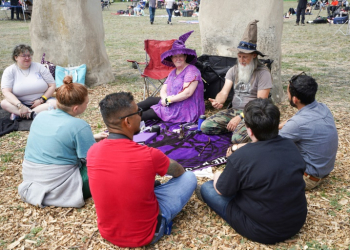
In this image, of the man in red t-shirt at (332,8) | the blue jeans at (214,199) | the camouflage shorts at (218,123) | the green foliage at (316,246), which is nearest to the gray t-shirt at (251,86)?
the camouflage shorts at (218,123)

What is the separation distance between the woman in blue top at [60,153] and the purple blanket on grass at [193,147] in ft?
4.56

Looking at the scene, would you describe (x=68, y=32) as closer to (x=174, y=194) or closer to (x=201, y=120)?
(x=201, y=120)

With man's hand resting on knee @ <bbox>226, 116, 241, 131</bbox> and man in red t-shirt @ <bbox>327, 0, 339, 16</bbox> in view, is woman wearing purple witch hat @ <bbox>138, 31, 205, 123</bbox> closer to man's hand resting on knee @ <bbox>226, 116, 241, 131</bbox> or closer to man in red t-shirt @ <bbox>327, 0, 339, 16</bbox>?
man's hand resting on knee @ <bbox>226, 116, 241, 131</bbox>

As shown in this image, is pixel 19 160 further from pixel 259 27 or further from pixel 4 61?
pixel 4 61

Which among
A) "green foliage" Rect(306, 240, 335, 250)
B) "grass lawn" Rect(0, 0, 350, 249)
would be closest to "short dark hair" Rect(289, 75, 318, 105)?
"grass lawn" Rect(0, 0, 350, 249)

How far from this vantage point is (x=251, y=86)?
5.12 meters

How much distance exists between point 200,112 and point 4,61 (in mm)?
7728

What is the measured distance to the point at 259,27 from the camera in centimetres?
645

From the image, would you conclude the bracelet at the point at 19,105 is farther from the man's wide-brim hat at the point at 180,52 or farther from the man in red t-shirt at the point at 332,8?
the man in red t-shirt at the point at 332,8

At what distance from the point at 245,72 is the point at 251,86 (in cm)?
22

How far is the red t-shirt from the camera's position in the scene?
2.67 m

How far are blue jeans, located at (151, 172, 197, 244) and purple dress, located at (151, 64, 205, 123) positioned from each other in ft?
8.02

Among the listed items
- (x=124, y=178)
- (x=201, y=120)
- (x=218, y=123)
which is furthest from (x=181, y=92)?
(x=124, y=178)

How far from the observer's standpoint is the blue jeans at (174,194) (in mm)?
3102
